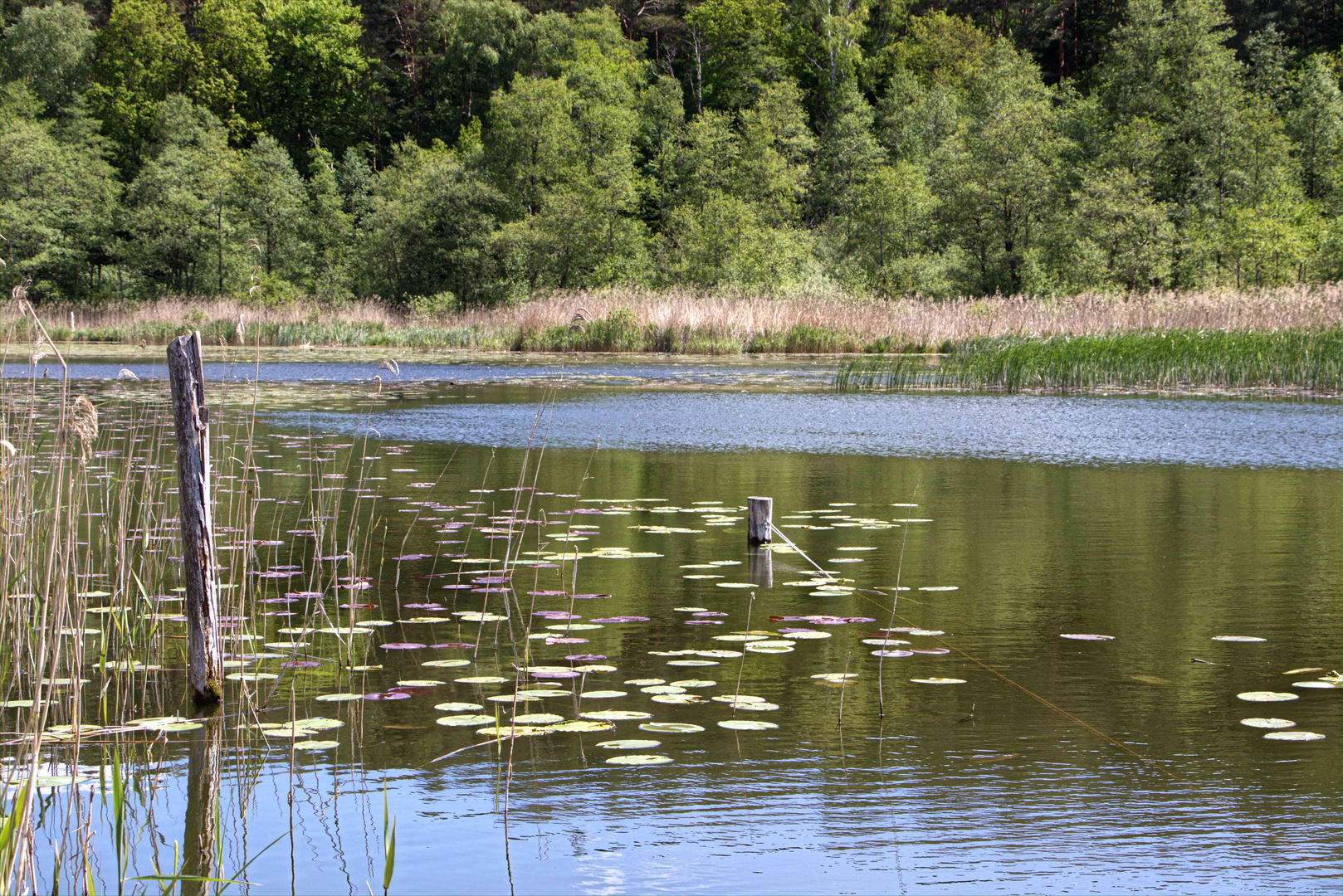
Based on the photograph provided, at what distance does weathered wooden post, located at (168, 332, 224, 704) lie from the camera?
16.2 feet

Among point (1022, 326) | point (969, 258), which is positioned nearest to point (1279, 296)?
point (1022, 326)

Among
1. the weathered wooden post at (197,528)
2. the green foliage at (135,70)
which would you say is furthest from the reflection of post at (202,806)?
the green foliage at (135,70)

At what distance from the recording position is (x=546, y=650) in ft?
19.1

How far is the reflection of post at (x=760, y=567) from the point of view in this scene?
7.47 meters

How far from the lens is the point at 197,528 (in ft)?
16.5

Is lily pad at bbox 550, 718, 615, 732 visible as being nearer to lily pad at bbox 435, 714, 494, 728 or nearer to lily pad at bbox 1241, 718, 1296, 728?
lily pad at bbox 435, 714, 494, 728

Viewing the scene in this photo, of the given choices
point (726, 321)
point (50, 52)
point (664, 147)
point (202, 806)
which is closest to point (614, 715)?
point (202, 806)

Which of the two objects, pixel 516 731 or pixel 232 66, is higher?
pixel 232 66

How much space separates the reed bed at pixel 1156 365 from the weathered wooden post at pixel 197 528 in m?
18.2

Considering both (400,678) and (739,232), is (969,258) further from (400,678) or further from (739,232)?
(400,678)

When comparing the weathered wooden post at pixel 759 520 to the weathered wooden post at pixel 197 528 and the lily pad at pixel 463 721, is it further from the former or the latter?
the weathered wooden post at pixel 197 528

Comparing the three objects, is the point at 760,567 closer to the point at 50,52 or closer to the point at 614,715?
the point at 614,715

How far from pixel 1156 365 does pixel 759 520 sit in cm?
1646

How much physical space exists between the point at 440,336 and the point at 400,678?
33.9 metres
